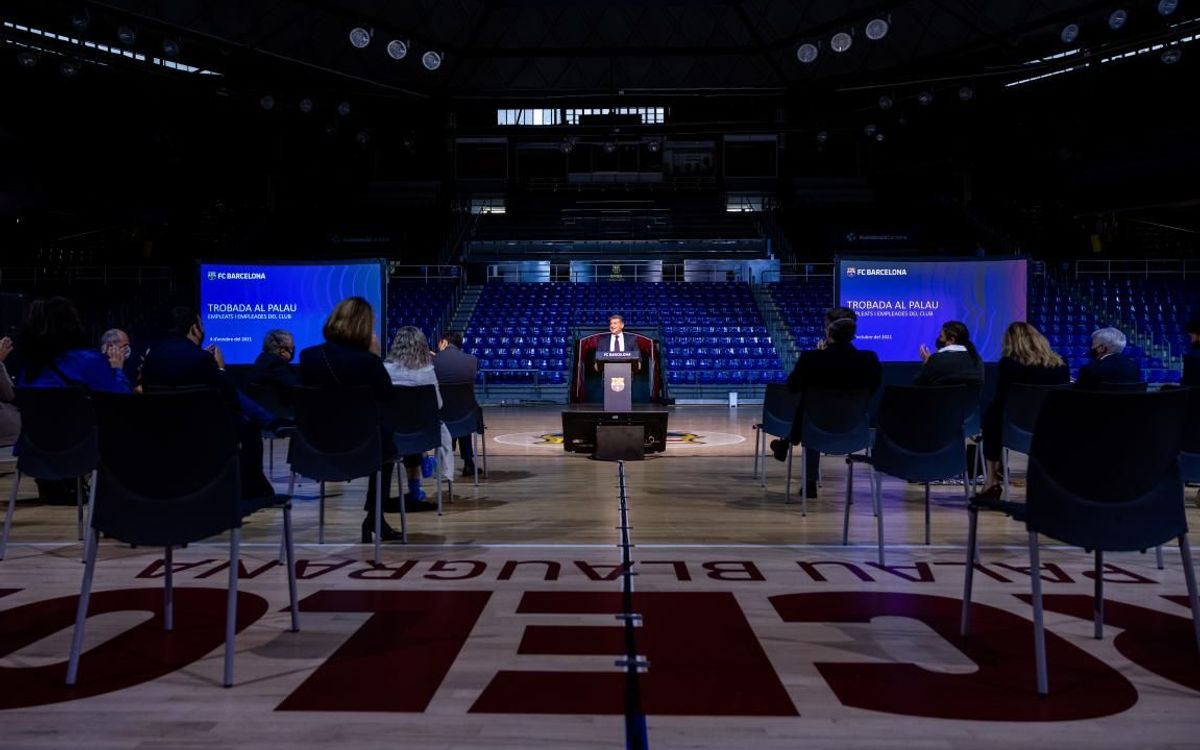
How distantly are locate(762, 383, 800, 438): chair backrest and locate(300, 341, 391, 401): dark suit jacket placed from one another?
11.2ft

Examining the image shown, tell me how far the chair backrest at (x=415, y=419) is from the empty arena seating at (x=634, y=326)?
10.9 metres

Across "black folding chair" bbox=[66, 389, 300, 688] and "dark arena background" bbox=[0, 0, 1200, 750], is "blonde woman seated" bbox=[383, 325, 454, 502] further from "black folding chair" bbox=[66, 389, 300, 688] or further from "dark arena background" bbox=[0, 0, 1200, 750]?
"black folding chair" bbox=[66, 389, 300, 688]

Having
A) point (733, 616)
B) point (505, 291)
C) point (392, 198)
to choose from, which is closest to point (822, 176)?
point (505, 291)

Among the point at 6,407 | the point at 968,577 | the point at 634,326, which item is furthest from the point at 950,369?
the point at 634,326

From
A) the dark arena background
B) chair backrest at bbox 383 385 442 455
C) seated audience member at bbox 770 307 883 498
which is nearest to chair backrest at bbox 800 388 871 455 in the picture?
the dark arena background

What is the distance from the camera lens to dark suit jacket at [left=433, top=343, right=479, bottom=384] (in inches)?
311

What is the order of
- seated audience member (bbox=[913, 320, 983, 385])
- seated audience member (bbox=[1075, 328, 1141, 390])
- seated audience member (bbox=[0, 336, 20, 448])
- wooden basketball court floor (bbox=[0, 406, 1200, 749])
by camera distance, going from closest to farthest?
1. wooden basketball court floor (bbox=[0, 406, 1200, 749])
2. seated audience member (bbox=[0, 336, 20, 448])
3. seated audience member (bbox=[1075, 328, 1141, 390])
4. seated audience member (bbox=[913, 320, 983, 385])

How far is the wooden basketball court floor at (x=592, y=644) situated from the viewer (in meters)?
2.46

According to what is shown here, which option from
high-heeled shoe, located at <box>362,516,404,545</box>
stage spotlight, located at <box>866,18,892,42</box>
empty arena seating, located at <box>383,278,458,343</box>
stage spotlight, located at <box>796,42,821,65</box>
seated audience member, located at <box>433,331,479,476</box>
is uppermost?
stage spotlight, located at <box>866,18,892,42</box>

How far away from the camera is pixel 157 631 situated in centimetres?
337

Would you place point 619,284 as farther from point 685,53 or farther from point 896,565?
point 896,565

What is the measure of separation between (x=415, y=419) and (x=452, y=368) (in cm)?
214

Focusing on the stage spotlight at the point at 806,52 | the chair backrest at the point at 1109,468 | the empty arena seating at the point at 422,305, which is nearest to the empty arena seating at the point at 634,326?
the empty arena seating at the point at 422,305

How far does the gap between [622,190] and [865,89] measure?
8.14m
